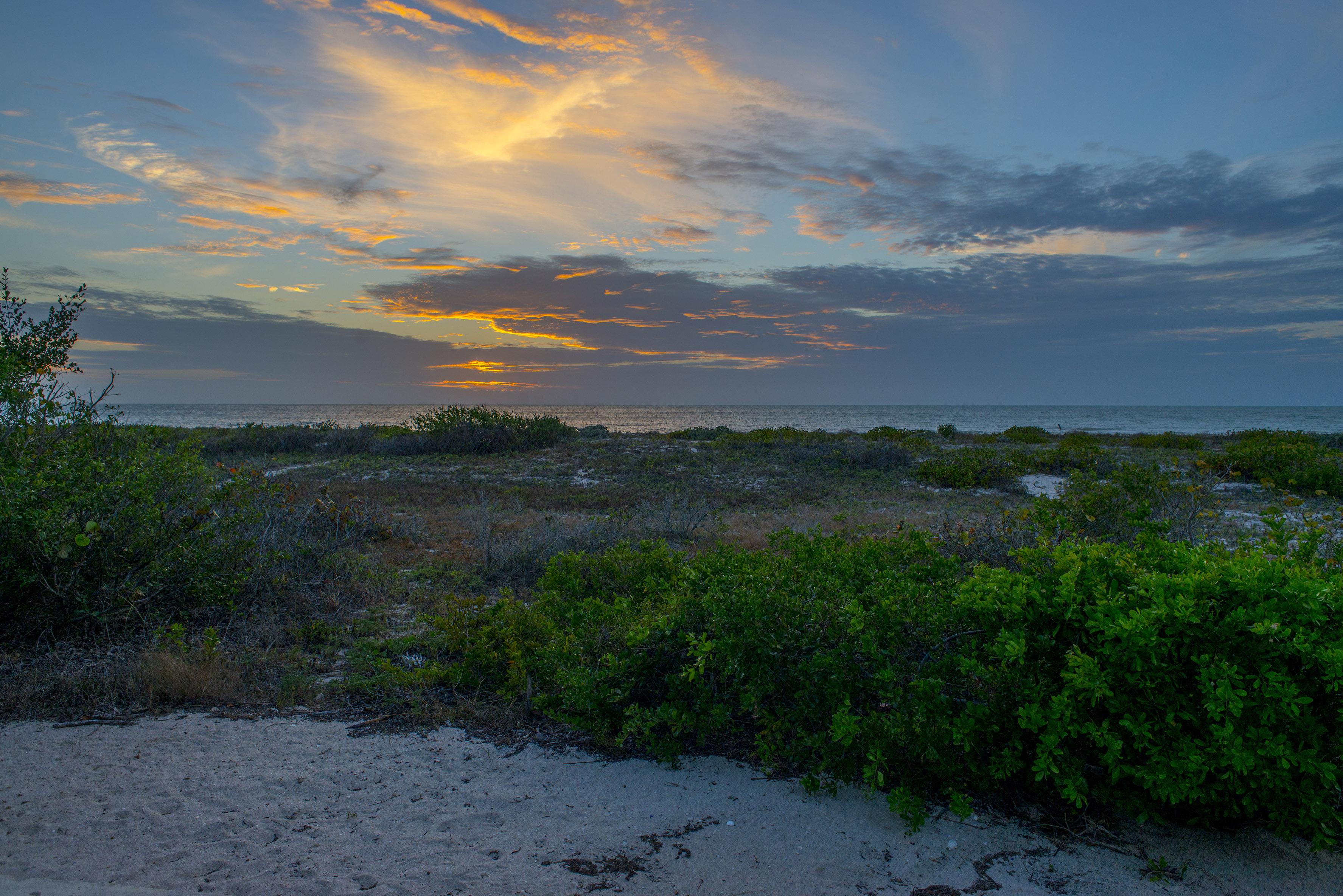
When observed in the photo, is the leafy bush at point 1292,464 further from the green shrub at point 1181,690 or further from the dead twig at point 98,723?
the dead twig at point 98,723

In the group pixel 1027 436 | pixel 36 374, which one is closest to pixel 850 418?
pixel 1027 436

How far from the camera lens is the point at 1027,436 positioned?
92.5 feet

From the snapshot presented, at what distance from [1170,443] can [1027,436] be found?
16.5ft

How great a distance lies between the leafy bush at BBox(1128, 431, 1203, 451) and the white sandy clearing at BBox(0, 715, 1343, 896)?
77.9 feet

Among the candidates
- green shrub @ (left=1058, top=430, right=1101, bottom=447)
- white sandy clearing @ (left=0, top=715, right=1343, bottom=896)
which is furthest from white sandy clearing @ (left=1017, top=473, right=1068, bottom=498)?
white sandy clearing @ (left=0, top=715, right=1343, bottom=896)

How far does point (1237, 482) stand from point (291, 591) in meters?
18.0

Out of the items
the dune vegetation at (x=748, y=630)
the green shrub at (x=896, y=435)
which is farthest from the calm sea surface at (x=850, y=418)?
the dune vegetation at (x=748, y=630)

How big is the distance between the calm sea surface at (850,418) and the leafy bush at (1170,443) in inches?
725

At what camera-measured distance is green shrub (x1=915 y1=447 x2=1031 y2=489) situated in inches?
631

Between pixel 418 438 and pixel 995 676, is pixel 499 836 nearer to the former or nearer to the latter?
pixel 995 676

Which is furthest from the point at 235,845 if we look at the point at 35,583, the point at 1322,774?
the point at 1322,774

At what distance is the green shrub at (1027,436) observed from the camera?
26406mm

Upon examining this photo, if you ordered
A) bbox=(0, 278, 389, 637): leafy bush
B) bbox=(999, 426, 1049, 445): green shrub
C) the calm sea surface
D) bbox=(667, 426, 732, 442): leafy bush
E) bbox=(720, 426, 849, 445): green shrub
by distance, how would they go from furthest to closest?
the calm sea surface, bbox=(667, 426, 732, 442): leafy bush, bbox=(999, 426, 1049, 445): green shrub, bbox=(720, 426, 849, 445): green shrub, bbox=(0, 278, 389, 637): leafy bush

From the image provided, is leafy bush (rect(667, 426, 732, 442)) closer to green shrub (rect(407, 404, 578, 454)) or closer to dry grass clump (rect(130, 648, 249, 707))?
green shrub (rect(407, 404, 578, 454))
